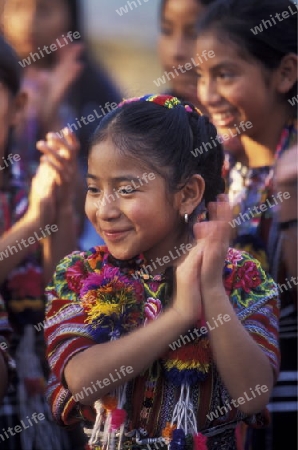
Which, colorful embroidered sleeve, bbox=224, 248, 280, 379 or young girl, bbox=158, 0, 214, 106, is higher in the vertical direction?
young girl, bbox=158, 0, 214, 106

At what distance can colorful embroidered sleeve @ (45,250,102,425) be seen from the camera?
1.93 meters

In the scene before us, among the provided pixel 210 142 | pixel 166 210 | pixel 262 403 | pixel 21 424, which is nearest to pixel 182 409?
pixel 262 403

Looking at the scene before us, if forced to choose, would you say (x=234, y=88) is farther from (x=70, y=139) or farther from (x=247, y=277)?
(x=247, y=277)

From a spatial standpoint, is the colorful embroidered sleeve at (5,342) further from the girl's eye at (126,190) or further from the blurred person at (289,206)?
the blurred person at (289,206)

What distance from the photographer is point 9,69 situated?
282cm

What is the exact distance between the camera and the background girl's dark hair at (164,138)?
1.97 metres

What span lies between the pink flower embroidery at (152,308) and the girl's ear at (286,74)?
3.39ft

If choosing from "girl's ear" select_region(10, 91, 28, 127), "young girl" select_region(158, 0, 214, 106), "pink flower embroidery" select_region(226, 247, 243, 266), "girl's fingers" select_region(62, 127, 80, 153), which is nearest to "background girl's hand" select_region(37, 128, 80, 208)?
"girl's fingers" select_region(62, 127, 80, 153)

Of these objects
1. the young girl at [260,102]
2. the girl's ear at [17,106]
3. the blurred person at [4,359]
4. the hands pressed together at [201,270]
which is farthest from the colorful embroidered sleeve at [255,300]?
the girl's ear at [17,106]

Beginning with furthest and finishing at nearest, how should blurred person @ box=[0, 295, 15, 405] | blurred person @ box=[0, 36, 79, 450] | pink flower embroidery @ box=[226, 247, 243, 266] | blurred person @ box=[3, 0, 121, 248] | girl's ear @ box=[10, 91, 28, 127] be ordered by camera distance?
blurred person @ box=[3, 0, 121, 248] < girl's ear @ box=[10, 91, 28, 127] < blurred person @ box=[0, 36, 79, 450] < blurred person @ box=[0, 295, 15, 405] < pink flower embroidery @ box=[226, 247, 243, 266]

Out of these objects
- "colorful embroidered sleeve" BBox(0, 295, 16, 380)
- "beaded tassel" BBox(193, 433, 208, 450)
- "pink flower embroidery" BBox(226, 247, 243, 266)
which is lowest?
"beaded tassel" BBox(193, 433, 208, 450)

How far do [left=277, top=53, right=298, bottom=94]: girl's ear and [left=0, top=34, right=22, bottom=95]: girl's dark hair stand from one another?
932mm

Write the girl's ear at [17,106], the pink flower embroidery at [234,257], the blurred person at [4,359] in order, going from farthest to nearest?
1. the girl's ear at [17,106]
2. the blurred person at [4,359]
3. the pink flower embroidery at [234,257]

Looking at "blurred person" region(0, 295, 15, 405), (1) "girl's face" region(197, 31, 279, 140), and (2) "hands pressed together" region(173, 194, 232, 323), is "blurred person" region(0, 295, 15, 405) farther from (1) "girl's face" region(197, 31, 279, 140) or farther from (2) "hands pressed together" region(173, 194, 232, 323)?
(1) "girl's face" region(197, 31, 279, 140)
